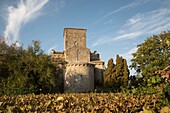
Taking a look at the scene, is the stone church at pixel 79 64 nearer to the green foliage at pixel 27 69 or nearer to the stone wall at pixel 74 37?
the stone wall at pixel 74 37

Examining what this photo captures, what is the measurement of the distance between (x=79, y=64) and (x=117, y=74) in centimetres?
684

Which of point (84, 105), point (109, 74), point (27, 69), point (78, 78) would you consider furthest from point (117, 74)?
point (84, 105)

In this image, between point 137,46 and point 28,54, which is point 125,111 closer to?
point 28,54

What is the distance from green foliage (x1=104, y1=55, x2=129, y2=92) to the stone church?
3.58 metres

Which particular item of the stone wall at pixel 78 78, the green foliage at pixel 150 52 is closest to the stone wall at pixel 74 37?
the stone wall at pixel 78 78

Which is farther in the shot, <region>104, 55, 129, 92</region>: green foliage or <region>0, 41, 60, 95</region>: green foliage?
<region>104, 55, 129, 92</region>: green foliage

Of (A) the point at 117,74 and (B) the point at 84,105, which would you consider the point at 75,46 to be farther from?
(B) the point at 84,105

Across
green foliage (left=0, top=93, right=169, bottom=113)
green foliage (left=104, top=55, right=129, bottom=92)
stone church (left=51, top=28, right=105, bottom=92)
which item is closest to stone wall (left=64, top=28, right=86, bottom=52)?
stone church (left=51, top=28, right=105, bottom=92)

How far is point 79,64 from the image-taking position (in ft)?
142

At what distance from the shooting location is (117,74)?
1657 inches

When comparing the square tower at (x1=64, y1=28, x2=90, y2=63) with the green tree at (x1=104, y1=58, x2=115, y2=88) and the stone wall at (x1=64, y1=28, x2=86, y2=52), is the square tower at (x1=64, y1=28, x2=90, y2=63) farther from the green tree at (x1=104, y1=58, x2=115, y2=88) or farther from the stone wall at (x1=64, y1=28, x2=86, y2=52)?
the green tree at (x1=104, y1=58, x2=115, y2=88)

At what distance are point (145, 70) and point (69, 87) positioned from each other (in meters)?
15.0

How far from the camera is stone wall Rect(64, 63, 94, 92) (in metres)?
42.8

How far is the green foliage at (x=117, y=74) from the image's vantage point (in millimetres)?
41125
